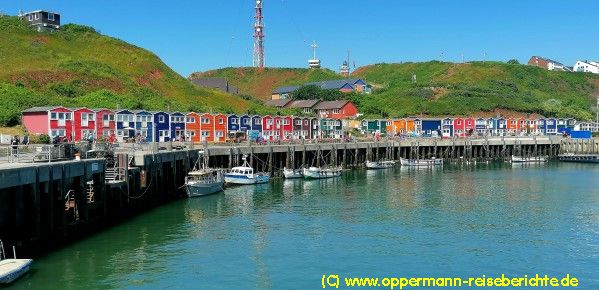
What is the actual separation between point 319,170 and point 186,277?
5265 centimetres

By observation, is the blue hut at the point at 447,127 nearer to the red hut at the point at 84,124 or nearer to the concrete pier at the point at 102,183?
the concrete pier at the point at 102,183

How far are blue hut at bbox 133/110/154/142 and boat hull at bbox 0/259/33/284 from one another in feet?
194

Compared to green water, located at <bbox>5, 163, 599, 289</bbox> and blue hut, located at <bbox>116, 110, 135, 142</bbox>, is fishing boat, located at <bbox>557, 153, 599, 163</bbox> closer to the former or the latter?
green water, located at <bbox>5, 163, 599, 289</bbox>

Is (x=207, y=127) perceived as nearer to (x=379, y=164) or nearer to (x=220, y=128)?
(x=220, y=128)

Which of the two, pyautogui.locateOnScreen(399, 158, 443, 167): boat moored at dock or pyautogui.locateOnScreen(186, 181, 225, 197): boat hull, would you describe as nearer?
pyautogui.locateOnScreen(186, 181, 225, 197): boat hull

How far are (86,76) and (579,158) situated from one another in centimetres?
9494

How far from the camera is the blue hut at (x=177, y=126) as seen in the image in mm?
94750

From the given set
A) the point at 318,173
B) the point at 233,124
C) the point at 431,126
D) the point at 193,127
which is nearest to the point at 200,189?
the point at 318,173

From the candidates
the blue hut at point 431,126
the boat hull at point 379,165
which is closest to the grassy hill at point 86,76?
the boat hull at point 379,165

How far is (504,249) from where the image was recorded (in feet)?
131

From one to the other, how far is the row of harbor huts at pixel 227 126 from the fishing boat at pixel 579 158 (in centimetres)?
3015

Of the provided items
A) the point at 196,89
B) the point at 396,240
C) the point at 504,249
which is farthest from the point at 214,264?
the point at 196,89

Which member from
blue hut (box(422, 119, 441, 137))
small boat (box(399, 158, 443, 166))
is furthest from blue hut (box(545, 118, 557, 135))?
small boat (box(399, 158, 443, 166))

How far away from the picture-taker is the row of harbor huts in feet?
265
